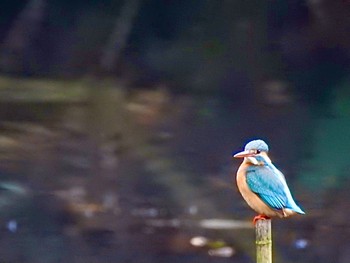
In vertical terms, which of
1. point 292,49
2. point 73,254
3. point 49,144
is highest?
point 292,49

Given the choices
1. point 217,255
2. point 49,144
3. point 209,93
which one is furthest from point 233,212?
point 49,144

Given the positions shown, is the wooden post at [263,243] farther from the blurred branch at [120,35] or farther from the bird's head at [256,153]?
the blurred branch at [120,35]

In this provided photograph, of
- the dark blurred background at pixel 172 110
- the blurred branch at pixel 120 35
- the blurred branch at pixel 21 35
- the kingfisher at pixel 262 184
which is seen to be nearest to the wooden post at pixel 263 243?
the kingfisher at pixel 262 184

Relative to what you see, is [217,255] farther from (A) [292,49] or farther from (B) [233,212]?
(A) [292,49]

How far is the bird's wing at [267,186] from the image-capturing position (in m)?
3.77

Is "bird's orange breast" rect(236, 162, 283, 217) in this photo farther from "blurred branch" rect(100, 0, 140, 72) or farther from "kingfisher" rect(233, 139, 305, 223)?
"blurred branch" rect(100, 0, 140, 72)

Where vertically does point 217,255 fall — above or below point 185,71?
below

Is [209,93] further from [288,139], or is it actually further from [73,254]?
[73,254]

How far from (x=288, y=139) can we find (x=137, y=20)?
2.91ft

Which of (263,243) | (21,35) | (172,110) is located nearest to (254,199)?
(263,243)

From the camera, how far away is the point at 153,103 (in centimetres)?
542

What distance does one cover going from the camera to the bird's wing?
377cm

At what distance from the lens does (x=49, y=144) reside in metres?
5.43

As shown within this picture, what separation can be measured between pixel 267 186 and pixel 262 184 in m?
0.04
